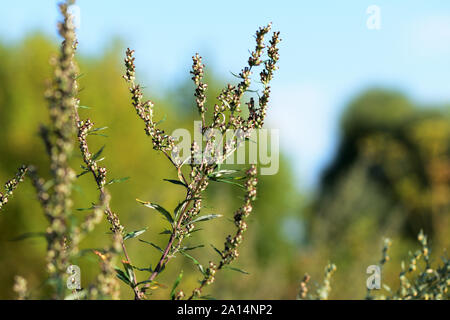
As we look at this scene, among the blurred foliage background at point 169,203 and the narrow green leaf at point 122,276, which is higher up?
the blurred foliage background at point 169,203

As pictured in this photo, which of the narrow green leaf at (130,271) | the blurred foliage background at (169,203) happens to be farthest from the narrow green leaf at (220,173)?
the blurred foliage background at (169,203)

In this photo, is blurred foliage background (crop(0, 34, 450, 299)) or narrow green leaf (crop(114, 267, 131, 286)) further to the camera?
blurred foliage background (crop(0, 34, 450, 299))

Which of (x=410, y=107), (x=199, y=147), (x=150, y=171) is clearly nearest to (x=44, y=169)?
(x=150, y=171)

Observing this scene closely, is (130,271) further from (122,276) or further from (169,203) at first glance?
(169,203)

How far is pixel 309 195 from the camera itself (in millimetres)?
29969

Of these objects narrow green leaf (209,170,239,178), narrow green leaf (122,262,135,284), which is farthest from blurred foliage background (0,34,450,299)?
narrow green leaf (209,170,239,178)

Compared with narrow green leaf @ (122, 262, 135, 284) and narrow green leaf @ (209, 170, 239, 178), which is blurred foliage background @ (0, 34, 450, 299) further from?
narrow green leaf @ (209, 170, 239, 178)

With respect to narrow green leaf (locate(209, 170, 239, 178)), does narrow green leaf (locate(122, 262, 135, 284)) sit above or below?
below

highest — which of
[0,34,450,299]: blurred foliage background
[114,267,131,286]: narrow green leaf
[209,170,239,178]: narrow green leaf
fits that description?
[0,34,450,299]: blurred foliage background

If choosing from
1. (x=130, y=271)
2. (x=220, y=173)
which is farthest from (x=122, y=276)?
(x=220, y=173)

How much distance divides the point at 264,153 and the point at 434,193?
689 cm

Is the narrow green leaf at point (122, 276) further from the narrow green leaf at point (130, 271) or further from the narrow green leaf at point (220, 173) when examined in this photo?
the narrow green leaf at point (220, 173)
